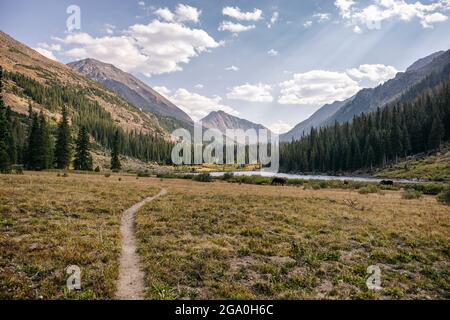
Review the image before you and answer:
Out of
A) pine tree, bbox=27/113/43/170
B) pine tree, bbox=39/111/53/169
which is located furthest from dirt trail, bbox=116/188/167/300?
pine tree, bbox=27/113/43/170

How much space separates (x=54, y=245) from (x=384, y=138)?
12781 centimetres

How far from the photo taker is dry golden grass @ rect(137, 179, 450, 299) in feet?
35.1

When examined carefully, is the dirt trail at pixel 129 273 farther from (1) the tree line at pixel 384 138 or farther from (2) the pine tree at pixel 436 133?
(2) the pine tree at pixel 436 133

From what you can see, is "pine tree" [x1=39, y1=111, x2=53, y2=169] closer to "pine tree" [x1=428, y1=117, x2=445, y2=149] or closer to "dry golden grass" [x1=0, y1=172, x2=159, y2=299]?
"dry golden grass" [x1=0, y1=172, x2=159, y2=299]

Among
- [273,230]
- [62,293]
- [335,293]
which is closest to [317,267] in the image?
[335,293]

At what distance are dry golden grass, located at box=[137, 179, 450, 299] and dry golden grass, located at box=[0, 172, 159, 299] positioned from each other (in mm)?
1804

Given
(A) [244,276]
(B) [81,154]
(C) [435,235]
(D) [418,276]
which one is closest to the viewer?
(A) [244,276]

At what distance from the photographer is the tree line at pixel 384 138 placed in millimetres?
113312

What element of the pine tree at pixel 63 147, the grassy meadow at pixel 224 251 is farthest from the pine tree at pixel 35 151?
the grassy meadow at pixel 224 251

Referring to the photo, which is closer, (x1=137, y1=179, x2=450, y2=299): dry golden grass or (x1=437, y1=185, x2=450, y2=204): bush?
(x1=137, y1=179, x2=450, y2=299): dry golden grass

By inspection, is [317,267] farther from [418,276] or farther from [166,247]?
[166,247]

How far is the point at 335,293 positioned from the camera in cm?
1041

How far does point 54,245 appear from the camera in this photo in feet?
45.1
